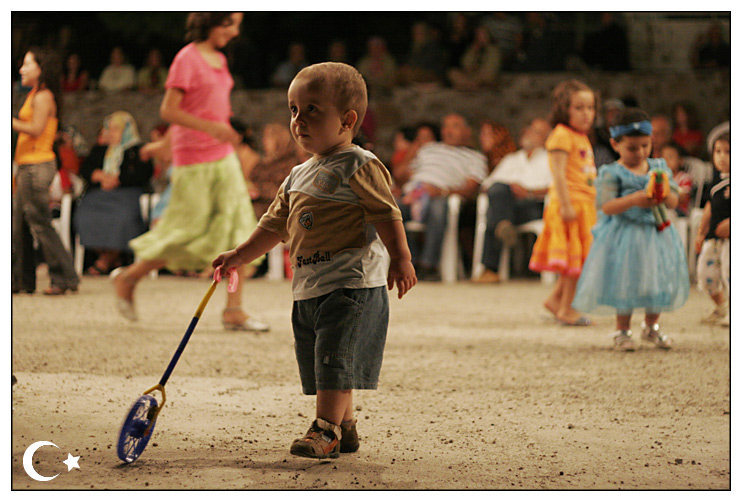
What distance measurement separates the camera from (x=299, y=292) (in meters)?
2.13

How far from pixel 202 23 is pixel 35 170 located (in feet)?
3.17

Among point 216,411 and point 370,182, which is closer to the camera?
point 370,182

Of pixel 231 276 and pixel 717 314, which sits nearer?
pixel 231 276

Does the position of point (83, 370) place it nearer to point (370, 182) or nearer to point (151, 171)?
point (370, 182)

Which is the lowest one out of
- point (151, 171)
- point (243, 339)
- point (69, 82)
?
point (243, 339)

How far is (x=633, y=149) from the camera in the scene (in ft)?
11.9

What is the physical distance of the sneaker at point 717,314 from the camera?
4613 millimetres

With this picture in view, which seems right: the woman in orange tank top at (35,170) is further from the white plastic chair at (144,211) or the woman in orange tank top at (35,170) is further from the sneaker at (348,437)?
the white plastic chair at (144,211)

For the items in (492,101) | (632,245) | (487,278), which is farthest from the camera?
(492,101)

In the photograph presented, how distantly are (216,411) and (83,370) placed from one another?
827mm

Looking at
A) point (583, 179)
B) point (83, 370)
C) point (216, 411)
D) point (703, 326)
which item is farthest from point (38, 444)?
point (703, 326)

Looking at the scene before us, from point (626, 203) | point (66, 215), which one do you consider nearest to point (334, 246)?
point (626, 203)

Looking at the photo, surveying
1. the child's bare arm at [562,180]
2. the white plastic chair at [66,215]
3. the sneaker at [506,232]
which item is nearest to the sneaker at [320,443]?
the child's bare arm at [562,180]

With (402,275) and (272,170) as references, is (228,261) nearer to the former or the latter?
(402,275)
